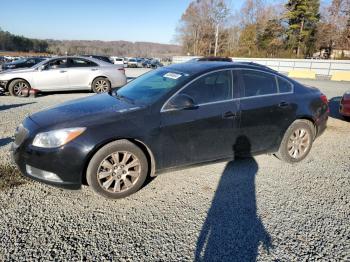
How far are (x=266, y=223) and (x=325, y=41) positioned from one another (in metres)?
51.1

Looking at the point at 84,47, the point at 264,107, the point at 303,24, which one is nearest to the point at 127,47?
the point at 84,47

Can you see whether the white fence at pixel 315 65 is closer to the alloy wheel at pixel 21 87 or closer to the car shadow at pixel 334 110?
the car shadow at pixel 334 110

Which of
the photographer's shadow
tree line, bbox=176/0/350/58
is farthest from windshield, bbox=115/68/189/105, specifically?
tree line, bbox=176/0/350/58

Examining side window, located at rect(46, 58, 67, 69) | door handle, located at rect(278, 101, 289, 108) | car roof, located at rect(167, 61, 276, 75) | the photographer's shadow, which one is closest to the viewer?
the photographer's shadow

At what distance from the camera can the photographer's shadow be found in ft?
8.02

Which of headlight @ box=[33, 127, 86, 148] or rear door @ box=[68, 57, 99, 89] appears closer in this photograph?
headlight @ box=[33, 127, 86, 148]

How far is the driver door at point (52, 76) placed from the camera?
984 centimetres

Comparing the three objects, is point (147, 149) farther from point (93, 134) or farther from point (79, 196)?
point (79, 196)

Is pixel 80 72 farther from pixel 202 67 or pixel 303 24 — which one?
pixel 303 24

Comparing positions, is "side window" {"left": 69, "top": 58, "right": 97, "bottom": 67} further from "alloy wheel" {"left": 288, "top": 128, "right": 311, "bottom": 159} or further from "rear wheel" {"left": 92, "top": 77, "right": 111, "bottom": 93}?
"alloy wheel" {"left": 288, "top": 128, "right": 311, "bottom": 159}

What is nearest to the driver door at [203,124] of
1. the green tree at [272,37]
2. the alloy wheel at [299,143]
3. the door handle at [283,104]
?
Answer: the door handle at [283,104]

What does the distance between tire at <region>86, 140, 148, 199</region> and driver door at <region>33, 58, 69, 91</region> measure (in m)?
7.85

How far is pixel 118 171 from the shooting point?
10.7 feet

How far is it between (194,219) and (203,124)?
4.05 ft
